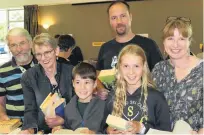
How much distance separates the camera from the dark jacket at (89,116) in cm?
173

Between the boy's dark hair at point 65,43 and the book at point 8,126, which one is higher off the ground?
the boy's dark hair at point 65,43

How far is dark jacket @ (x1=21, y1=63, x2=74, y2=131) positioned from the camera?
192cm

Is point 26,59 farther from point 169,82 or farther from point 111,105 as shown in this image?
point 169,82

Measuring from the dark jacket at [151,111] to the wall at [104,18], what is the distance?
6756 mm

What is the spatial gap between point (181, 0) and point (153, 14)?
37.6 inches

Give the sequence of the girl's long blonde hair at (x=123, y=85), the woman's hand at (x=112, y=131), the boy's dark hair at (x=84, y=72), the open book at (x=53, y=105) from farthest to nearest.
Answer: the boy's dark hair at (x=84, y=72)
the open book at (x=53, y=105)
the girl's long blonde hair at (x=123, y=85)
the woman's hand at (x=112, y=131)

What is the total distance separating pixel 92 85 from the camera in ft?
6.18

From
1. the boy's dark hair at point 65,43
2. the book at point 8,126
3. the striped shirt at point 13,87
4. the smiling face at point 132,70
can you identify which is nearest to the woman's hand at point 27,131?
the book at point 8,126

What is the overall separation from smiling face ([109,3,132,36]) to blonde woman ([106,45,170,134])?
685 millimetres

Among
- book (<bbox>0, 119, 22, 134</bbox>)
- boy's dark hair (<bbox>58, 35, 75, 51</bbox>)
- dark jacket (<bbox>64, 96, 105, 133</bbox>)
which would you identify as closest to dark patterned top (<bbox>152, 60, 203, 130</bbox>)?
dark jacket (<bbox>64, 96, 105, 133</bbox>)

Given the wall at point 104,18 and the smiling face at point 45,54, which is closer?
the smiling face at point 45,54

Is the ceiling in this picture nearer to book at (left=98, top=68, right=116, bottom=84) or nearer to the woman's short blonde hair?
book at (left=98, top=68, right=116, bottom=84)

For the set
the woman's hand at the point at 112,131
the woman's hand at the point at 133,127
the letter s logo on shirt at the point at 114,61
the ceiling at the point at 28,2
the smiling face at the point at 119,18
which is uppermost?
the ceiling at the point at 28,2

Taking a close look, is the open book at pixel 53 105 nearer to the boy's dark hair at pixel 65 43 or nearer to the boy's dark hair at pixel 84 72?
the boy's dark hair at pixel 84 72
